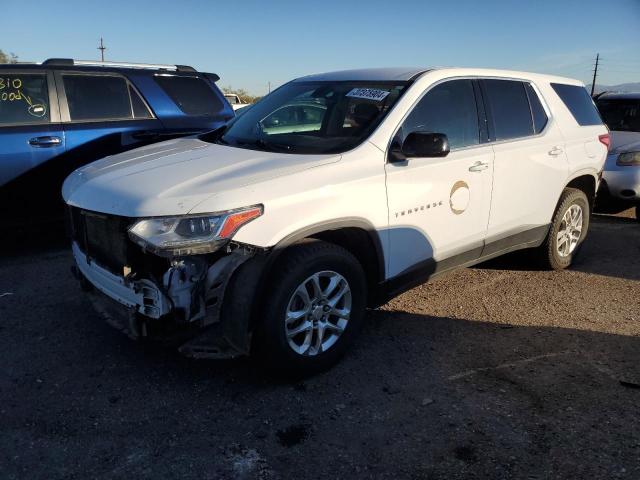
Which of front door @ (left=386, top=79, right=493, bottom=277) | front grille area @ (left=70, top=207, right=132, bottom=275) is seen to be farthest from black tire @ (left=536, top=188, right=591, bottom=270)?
front grille area @ (left=70, top=207, right=132, bottom=275)

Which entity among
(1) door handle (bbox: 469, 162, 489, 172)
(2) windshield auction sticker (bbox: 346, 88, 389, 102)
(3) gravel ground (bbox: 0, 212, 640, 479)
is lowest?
(3) gravel ground (bbox: 0, 212, 640, 479)

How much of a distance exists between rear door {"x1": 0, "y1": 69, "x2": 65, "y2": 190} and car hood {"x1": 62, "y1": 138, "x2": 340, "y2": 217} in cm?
192

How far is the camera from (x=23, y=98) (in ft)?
16.8

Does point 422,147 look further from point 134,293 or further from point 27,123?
point 27,123

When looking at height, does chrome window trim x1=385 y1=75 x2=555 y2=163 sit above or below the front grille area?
above

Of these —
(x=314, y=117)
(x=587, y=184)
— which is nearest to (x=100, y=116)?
(x=314, y=117)

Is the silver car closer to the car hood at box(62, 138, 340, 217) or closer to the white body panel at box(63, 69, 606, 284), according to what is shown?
the white body panel at box(63, 69, 606, 284)

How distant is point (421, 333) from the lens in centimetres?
383

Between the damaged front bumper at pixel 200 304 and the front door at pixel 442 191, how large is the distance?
107 cm

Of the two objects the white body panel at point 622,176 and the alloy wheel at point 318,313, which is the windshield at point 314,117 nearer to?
the alloy wheel at point 318,313

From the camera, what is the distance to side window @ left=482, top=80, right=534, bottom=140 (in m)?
4.14

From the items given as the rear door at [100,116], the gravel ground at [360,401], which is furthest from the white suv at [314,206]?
the rear door at [100,116]

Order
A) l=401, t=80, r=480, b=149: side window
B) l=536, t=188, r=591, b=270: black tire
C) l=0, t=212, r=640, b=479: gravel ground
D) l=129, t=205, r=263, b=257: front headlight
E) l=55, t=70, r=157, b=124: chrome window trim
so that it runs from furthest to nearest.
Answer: l=55, t=70, r=157, b=124: chrome window trim, l=536, t=188, r=591, b=270: black tire, l=401, t=80, r=480, b=149: side window, l=129, t=205, r=263, b=257: front headlight, l=0, t=212, r=640, b=479: gravel ground

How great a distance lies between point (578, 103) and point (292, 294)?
380 centimetres
